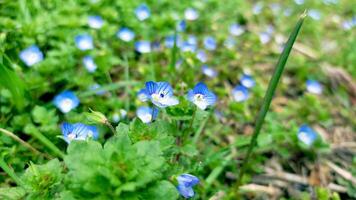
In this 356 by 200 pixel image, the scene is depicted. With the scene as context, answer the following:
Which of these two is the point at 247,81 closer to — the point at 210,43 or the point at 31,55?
the point at 210,43

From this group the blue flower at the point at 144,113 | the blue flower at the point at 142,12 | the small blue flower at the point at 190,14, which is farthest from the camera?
the small blue flower at the point at 190,14

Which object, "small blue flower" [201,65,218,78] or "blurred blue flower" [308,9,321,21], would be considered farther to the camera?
"blurred blue flower" [308,9,321,21]

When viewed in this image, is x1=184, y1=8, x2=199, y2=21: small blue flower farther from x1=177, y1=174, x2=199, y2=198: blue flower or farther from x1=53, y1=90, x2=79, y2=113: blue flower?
x1=177, y1=174, x2=199, y2=198: blue flower

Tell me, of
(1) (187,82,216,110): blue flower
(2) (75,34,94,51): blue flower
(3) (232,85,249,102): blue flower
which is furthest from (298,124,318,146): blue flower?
(2) (75,34,94,51): blue flower

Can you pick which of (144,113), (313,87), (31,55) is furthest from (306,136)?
(31,55)

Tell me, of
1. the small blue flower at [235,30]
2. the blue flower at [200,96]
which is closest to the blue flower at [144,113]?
the blue flower at [200,96]

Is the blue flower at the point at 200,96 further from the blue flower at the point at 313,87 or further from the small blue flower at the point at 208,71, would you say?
the blue flower at the point at 313,87
